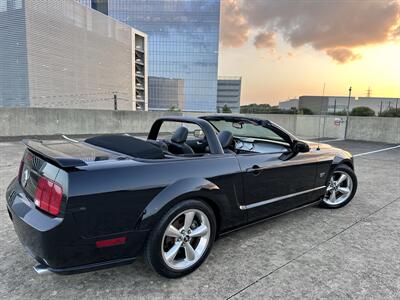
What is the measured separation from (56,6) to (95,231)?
4979cm

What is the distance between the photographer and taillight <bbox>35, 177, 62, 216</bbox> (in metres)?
1.89

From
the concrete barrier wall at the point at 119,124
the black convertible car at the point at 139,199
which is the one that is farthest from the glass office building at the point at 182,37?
the black convertible car at the point at 139,199

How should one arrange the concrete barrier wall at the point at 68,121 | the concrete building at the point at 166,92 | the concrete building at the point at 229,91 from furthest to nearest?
the concrete building at the point at 229,91 < the concrete building at the point at 166,92 < the concrete barrier wall at the point at 68,121

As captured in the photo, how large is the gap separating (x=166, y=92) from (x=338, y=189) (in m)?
77.0

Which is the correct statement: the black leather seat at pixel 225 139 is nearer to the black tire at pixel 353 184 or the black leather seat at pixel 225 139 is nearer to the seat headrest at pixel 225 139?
the seat headrest at pixel 225 139

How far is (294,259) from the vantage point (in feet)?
8.95

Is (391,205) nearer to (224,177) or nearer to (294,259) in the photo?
(294,259)

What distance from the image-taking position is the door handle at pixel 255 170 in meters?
2.84

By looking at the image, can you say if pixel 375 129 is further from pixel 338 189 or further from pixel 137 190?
pixel 137 190

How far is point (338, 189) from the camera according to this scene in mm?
4211

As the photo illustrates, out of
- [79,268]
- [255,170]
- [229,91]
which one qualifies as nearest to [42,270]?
[79,268]

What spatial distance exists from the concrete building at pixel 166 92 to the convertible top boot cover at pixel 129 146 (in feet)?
247

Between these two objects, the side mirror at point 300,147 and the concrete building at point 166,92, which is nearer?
the side mirror at point 300,147

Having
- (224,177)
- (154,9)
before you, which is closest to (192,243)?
(224,177)
